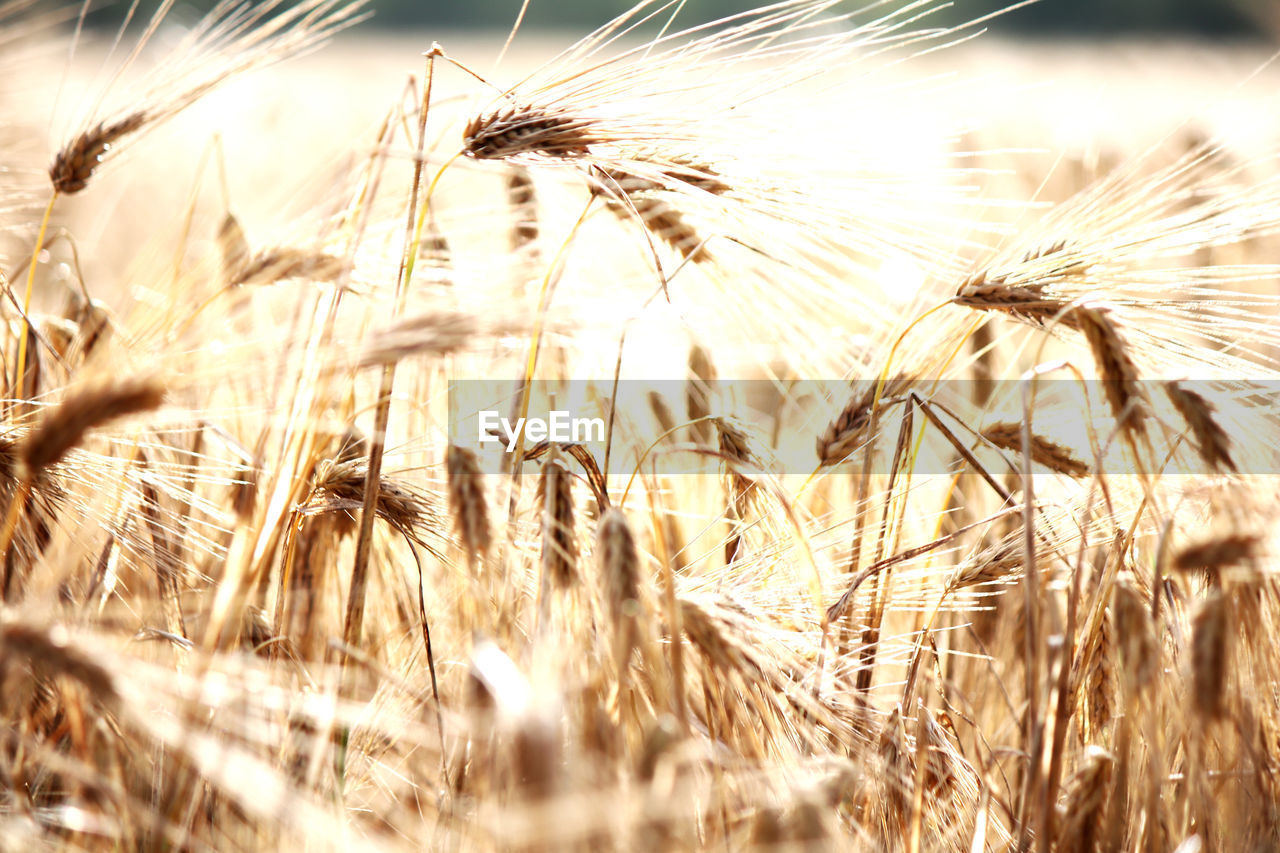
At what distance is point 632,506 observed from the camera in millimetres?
1032

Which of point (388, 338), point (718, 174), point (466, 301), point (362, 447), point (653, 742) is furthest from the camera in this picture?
point (362, 447)

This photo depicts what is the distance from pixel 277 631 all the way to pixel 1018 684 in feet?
3.34

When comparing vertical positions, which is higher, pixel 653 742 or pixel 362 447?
pixel 362 447

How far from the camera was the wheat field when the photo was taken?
2.12 ft

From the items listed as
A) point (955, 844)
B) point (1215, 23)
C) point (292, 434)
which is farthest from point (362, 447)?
point (1215, 23)

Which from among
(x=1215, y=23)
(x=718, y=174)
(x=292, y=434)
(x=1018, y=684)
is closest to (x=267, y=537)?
(x=292, y=434)

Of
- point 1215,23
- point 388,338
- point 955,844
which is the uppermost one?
point 1215,23

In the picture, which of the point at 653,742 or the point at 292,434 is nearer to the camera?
the point at 653,742

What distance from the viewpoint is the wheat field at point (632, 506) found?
2.12 ft

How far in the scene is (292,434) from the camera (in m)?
0.87

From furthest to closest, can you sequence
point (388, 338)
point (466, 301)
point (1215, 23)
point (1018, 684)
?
point (1215, 23), point (1018, 684), point (466, 301), point (388, 338)

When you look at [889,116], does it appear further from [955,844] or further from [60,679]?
[60,679]

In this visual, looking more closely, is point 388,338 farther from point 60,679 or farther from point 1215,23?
point 1215,23

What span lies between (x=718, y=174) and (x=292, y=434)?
513 millimetres
